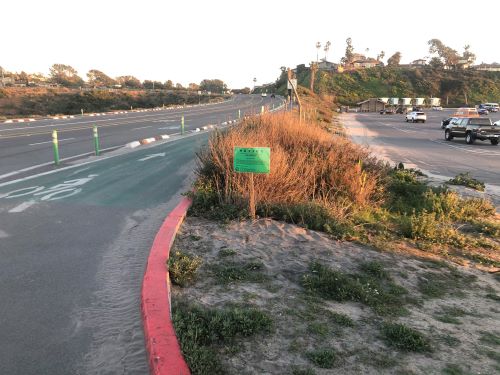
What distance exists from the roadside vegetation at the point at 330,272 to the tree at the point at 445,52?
167 meters

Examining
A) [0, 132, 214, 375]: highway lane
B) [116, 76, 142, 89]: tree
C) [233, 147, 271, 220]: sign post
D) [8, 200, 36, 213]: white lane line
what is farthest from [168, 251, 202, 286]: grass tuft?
[116, 76, 142, 89]: tree

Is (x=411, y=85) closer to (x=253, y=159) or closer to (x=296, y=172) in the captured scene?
(x=296, y=172)

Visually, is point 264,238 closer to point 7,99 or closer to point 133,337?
point 133,337

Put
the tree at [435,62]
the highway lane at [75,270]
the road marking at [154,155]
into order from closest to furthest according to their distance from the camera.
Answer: the highway lane at [75,270], the road marking at [154,155], the tree at [435,62]

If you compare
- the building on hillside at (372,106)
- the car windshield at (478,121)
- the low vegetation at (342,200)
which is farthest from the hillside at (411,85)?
the low vegetation at (342,200)

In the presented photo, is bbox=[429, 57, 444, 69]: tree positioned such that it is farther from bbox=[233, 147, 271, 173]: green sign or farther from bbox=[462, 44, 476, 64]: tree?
bbox=[233, 147, 271, 173]: green sign

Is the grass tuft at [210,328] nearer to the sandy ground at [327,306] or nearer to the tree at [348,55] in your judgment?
the sandy ground at [327,306]

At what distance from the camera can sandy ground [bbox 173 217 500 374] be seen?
268 cm

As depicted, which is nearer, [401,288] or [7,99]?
[401,288]

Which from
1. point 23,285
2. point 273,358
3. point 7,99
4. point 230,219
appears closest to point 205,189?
point 230,219

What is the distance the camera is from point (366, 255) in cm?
490

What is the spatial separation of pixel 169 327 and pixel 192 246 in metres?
1.94

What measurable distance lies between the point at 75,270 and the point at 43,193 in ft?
13.0

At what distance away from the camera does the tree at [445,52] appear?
152 meters
